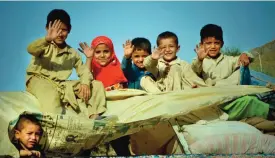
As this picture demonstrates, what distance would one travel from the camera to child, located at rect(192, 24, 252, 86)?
333cm

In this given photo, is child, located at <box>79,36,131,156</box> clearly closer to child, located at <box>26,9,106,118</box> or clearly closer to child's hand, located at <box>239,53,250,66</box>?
child, located at <box>26,9,106,118</box>

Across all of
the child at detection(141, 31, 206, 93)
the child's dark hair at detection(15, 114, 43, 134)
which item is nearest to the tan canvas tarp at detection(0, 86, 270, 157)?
the child's dark hair at detection(15, 114, 43, 134)

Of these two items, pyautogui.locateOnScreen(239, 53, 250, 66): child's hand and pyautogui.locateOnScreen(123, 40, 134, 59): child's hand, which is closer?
pyautogui.locateOnScreen(239, 53, 250, 66): child's hand

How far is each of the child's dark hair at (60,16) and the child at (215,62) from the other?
44.5 inches

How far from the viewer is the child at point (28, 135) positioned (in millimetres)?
2578

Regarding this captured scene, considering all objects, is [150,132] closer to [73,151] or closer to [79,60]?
[73,151]

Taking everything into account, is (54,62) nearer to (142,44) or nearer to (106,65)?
(106,65)

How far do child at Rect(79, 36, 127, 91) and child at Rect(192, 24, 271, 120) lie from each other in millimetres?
761

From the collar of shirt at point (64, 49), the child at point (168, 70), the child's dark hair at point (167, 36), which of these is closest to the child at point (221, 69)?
the child at point (168, 70)

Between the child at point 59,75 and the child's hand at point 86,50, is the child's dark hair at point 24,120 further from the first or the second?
the child's hand at point 86,50

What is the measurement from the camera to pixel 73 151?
2.73 m

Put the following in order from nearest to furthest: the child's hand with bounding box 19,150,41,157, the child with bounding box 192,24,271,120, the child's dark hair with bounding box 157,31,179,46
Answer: the child's hand with bounding box 19,150,41,157, the child with bounding box 192,24,271,120, the child's dark hair with bounding box 157,31,179,46

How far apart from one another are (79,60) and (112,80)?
43 centimetres

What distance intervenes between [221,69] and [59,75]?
4.65 feet
